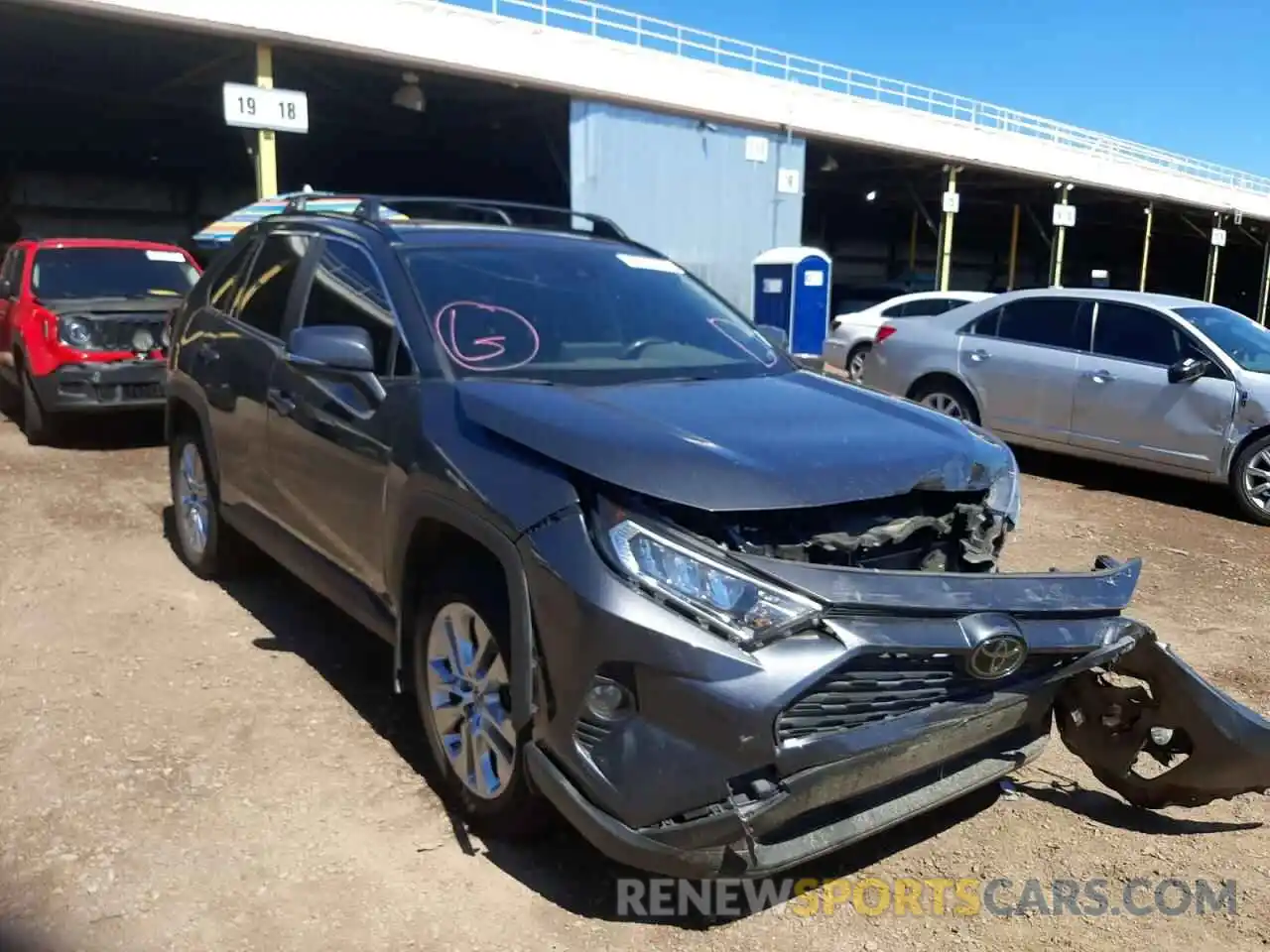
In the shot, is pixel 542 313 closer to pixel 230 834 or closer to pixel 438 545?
pixel 438 545

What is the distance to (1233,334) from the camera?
785cm

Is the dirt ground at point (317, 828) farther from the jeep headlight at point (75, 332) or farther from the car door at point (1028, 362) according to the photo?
the jeep headlight at point (75, 332)

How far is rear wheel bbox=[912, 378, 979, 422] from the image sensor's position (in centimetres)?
891

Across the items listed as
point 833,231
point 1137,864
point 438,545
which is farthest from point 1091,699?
point 833,231

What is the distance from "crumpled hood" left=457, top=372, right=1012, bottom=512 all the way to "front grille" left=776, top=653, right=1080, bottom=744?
427 millimetres

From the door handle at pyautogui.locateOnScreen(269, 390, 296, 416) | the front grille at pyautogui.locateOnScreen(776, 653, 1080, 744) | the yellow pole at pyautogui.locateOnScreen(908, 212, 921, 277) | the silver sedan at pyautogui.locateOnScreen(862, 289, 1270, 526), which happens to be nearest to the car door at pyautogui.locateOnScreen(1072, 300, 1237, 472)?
the silver sedan at pyautogui.locateOnScreen(862, 289, 1270, 526)

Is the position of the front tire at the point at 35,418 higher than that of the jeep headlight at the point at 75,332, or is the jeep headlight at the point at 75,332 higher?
the jeep headlight at the point at 75,332

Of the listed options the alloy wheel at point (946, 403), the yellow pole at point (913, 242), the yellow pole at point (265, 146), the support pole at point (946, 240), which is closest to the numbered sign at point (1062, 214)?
the support pole at point (946, 240)

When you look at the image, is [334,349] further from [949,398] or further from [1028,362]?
[949,398]

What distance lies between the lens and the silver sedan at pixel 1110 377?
7.35 m

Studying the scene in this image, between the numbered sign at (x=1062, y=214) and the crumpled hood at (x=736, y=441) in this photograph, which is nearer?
the crumpled hood at (x=736, y=441)

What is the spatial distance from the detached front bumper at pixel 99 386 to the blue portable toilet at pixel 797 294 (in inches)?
332

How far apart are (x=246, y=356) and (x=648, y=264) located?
70.0 inches

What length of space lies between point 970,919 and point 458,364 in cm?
220
